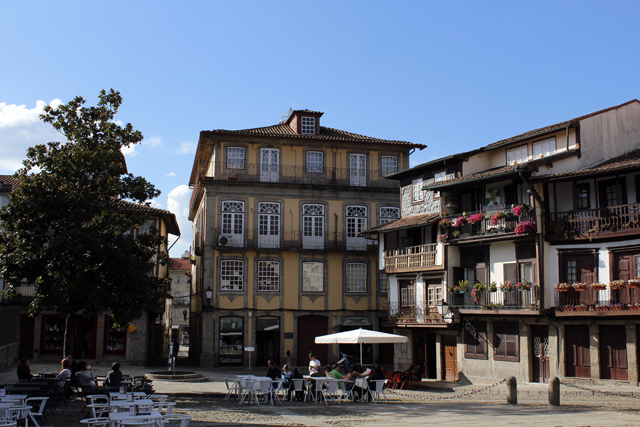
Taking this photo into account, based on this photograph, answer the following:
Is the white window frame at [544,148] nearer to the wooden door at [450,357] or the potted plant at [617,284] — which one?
the potted plant at [617,284]

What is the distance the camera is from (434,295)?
3167 centimetres

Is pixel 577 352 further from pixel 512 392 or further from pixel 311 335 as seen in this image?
pixel 311 335

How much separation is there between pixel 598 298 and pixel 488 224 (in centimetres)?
562

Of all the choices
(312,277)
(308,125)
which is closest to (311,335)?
(312,277)

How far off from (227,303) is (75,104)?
706 inches

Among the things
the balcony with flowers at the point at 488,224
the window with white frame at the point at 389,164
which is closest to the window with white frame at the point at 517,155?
the balcony with flowers at the point at 488,224

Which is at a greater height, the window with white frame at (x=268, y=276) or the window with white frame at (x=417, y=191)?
the window with white frame at (x=417, y=191)

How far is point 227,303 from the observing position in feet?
124

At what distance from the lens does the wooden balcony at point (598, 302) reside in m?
23.0

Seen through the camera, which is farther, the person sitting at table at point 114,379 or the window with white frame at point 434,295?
the window with white frame at point 434,295

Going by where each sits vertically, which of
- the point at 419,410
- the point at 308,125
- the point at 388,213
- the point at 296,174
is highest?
the point at 308,125

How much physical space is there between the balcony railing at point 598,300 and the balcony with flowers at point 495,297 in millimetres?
990

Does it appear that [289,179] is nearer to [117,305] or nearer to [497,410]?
[117,305]

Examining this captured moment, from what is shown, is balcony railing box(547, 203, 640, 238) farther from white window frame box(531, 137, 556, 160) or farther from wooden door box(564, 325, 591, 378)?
wooden door box(564, 325, 591, 378)
